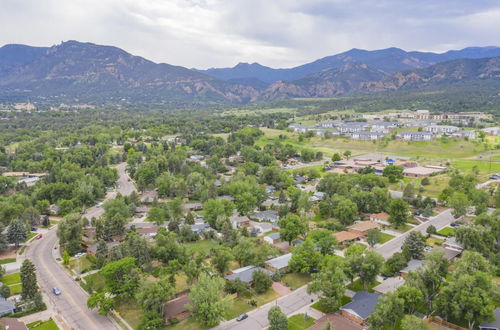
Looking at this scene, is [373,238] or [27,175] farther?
[27,175]

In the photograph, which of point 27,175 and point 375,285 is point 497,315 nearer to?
point 375,285

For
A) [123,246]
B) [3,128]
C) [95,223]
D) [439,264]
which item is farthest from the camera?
[3,128]

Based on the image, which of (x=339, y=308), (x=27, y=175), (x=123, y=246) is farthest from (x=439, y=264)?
(x=27, y=175)

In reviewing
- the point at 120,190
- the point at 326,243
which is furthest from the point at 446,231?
the point at 120,190

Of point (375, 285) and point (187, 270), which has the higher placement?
point (187, 270)

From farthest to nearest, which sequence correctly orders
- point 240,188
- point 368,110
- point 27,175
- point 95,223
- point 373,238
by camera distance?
point 368,110 → point 27,175 → point 240,188 → point 95,223 → point 373,238

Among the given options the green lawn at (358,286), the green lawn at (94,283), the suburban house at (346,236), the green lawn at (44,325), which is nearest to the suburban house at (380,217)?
the suburban house at (346,236)

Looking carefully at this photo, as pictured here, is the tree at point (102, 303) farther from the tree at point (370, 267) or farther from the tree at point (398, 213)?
the tree at point (398, 213)
